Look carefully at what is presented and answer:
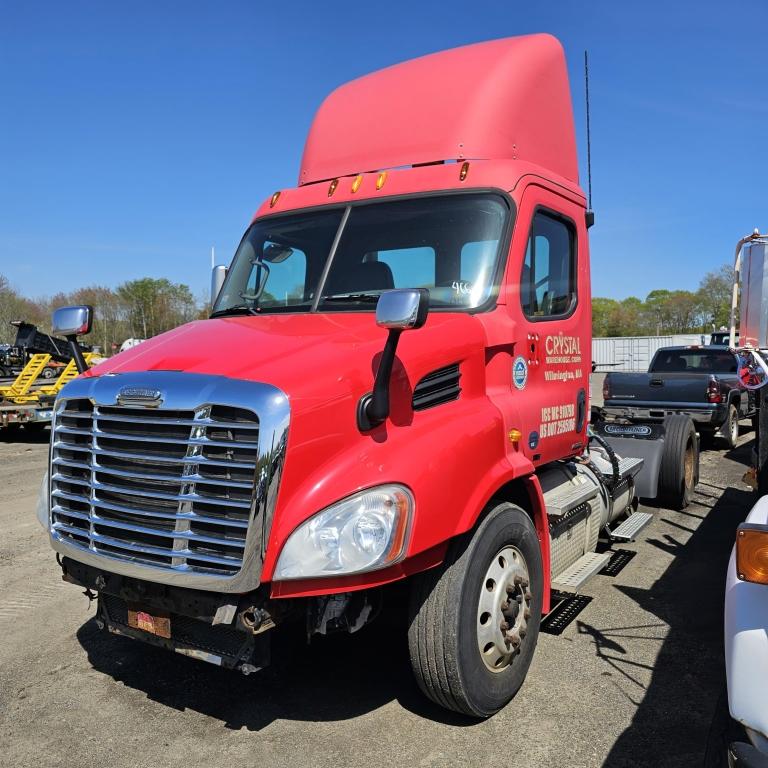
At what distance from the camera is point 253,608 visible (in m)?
2.87

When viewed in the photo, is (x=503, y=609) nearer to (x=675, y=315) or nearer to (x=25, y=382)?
(x=25, y=382)

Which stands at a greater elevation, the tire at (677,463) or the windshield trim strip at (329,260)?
the windshield trim strip at (329,260)

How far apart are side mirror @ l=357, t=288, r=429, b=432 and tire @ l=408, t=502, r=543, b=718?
79 centimetres

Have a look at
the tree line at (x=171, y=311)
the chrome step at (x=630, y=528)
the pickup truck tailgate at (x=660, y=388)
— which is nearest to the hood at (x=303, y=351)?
the chrome step at (x=630, y=528)

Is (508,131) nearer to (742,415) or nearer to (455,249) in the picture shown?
(455,249)

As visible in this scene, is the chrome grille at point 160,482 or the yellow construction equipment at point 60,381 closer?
the chrome grille at point 160,482

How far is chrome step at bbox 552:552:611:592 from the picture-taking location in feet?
14.6

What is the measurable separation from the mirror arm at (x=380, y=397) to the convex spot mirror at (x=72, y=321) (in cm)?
211

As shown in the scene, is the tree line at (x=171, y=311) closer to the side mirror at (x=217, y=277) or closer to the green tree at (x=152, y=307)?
the green tree at (x=152, y=307)

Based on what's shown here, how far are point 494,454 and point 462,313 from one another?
31.6 inches

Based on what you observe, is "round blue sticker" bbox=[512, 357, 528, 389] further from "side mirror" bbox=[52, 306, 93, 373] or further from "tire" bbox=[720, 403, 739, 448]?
"tire" bbox=[720, 403, 739, 448]

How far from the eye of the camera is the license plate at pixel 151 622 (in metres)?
3.20

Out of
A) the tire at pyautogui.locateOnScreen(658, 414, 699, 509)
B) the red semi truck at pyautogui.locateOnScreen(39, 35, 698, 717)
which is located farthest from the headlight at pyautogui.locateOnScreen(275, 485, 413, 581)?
the tire at pyautogui.locateOnScreen(658, 414, 699, 509)

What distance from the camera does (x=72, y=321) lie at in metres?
4.25
